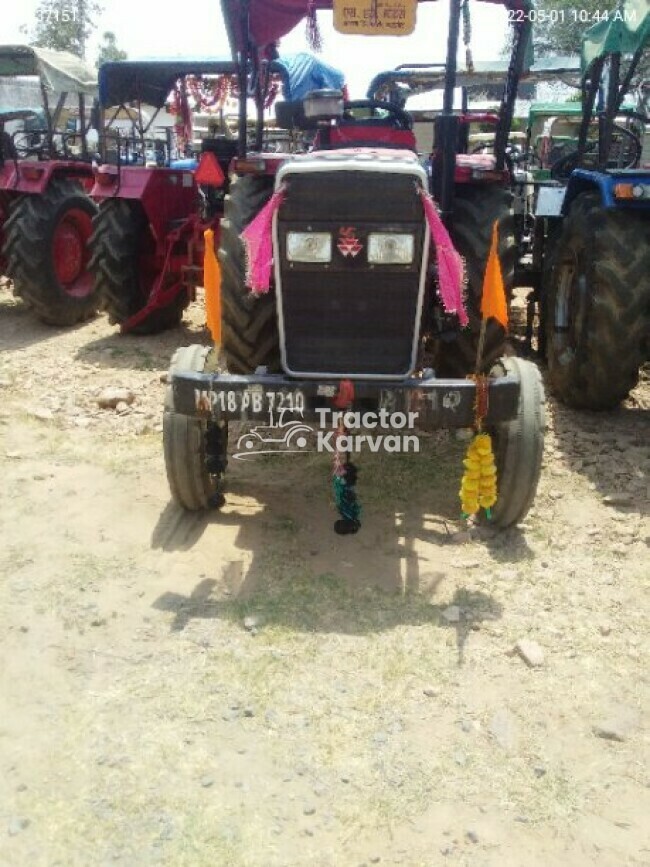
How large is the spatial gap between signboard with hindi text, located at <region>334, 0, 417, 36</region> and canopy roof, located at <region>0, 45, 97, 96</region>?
16.3ft

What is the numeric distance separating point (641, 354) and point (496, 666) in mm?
2482

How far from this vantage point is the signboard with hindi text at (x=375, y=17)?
3.87 meters

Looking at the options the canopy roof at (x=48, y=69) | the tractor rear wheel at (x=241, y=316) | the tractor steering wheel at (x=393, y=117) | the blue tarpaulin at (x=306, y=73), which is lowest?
the tractor rear wheel at (x=241, y=316)

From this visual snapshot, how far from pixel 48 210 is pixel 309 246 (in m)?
5.02

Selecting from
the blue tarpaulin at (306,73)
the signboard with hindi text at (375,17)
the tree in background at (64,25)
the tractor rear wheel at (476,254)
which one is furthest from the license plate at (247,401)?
the tree in background at (64,25)

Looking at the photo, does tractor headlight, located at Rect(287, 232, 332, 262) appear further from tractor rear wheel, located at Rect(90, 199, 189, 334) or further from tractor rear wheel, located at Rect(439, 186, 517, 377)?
tractor rear wheel, located at Rect(90, 199, 189, 334)

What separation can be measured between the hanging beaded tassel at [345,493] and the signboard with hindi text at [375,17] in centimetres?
193

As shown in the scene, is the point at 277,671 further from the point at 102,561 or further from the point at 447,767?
the point at 102,561

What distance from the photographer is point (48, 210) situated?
755 cm

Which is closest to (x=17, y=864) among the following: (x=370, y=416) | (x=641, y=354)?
(x=370, y=416)

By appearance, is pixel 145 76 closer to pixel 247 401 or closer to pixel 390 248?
pixel 390 248

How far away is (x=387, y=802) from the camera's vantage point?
232cm

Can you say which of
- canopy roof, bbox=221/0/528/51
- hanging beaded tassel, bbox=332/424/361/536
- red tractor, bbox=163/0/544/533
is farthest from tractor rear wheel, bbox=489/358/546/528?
canopy roof, bbox=221/0/528/51

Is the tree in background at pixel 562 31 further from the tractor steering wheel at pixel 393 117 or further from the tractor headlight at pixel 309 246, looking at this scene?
the tractor headlight at pixel 309 246
